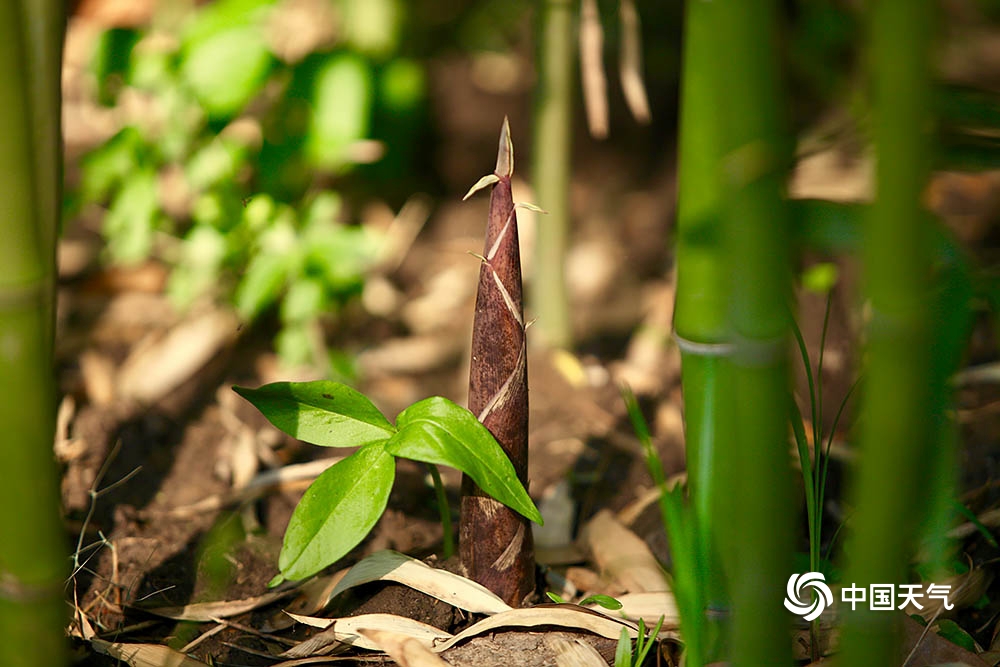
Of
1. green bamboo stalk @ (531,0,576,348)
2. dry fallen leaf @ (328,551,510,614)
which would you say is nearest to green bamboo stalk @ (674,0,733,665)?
dry fallen leaf @ (328,551,510,614)

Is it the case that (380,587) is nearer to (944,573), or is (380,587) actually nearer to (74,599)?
(74,599)

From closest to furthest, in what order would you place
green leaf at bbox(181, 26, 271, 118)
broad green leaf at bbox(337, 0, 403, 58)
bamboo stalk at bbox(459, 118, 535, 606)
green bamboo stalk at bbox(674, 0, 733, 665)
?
green bamboo stalk at bbox(674, 0, 733, 665) < bamboo stalk at bbox(459, 118, 535, 606) < green leaf at bbox(181, 26, 271, 118) < broad green leaf at bbox(337, 0, 403, 58)

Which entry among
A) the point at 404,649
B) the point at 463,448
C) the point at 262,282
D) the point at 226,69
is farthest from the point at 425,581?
the point at 226,69

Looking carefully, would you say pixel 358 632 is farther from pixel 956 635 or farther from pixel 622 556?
pixel 956 635

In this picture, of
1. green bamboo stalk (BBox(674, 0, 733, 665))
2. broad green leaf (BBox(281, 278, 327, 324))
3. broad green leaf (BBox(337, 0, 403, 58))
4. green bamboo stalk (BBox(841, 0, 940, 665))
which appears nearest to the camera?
green bamboo stalk (BBox(841, 0, 940, 665))

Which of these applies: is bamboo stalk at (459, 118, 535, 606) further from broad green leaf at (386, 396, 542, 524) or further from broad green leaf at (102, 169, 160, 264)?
broad green leaf at (102, 169, 160, 264)

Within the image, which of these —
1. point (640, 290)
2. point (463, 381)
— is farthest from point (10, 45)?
point (640, 290)

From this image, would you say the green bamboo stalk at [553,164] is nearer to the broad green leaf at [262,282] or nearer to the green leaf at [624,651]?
the broad green leaf at [262,282]
